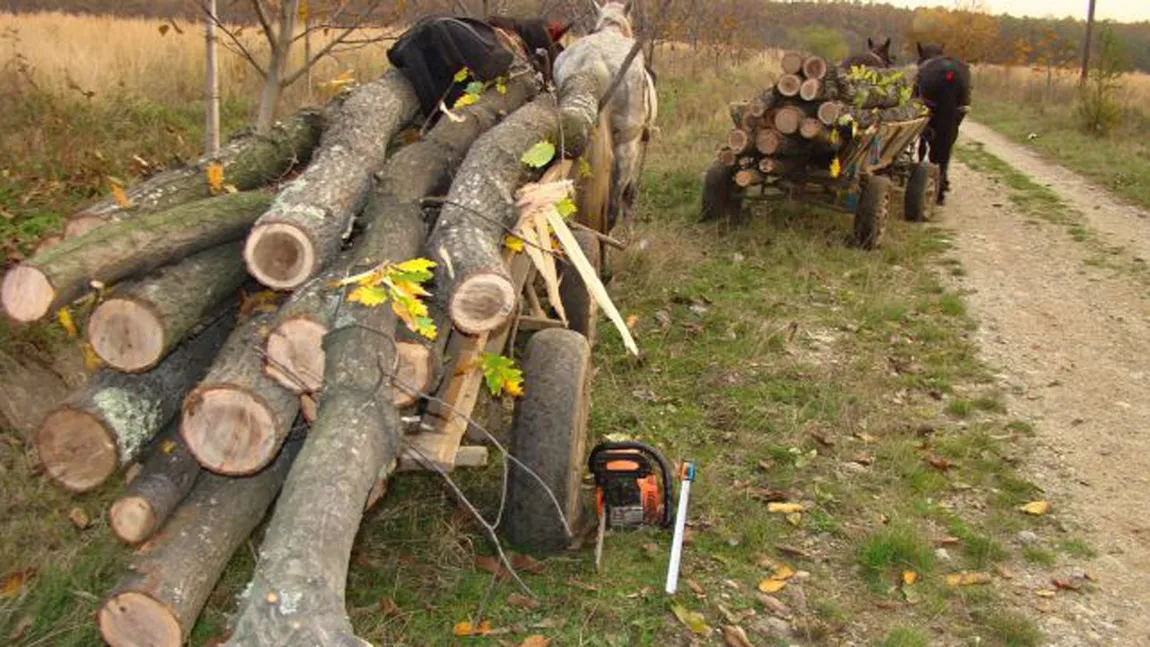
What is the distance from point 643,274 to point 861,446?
3.21 m

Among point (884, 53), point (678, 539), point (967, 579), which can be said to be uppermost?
point (884, 53)

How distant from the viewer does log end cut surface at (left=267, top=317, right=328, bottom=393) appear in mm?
2877

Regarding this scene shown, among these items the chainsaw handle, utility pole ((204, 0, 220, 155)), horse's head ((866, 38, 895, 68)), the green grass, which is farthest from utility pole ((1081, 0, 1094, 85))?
the chainsaw handle

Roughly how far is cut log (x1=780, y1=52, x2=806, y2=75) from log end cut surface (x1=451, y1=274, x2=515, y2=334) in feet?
22.3

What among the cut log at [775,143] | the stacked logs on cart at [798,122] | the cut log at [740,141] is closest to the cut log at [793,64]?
the stacked logs on cart at [798,122]

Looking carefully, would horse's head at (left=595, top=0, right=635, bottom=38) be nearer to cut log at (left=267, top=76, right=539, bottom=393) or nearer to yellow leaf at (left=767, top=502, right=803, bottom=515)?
cut log at (left=267, top=76, right=539, bottom=393)

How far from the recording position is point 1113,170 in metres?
15.9

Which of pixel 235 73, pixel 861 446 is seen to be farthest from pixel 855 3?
pixel 861 446

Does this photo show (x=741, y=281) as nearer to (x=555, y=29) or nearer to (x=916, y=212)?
(x=555, y=29)

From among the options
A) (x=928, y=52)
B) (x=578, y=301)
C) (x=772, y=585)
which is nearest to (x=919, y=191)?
(x=928, y=52)

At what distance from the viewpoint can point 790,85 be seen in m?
9.06

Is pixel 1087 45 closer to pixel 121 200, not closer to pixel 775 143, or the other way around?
pixel 775 143

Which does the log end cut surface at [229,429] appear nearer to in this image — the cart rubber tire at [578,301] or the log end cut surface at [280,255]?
the log end cut surface at [280,255]

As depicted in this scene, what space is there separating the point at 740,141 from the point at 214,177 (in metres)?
6.42
